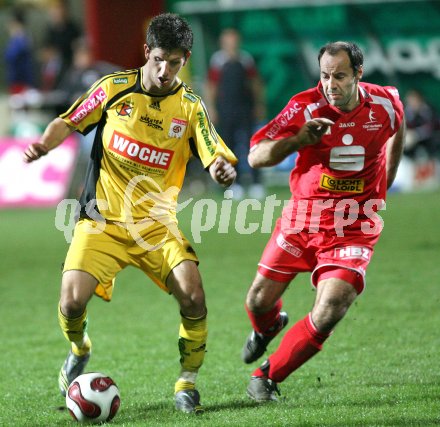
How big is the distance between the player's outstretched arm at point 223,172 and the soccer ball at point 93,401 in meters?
1.26

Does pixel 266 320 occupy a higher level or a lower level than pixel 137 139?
lower

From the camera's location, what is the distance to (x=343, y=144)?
18.4 ft

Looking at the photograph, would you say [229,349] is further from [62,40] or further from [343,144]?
[62,40]

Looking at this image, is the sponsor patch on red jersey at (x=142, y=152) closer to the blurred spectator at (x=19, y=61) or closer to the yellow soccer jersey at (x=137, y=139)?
the yellow soccer jersey at (x=137, y=139)

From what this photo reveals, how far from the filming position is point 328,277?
534 centimetres

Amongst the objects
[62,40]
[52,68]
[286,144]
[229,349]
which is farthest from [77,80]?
[286,144]

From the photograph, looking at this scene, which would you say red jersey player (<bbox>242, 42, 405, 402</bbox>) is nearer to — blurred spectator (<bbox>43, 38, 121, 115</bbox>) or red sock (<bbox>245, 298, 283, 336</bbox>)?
red sock (<bbox>245, 298, 283, 336</bbox>)

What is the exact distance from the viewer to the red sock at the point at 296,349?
5.25 meters

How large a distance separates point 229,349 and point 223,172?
6.38ft

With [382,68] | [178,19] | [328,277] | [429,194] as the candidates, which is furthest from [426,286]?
[382,68]

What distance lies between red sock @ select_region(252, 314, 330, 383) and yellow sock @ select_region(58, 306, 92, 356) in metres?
1.11

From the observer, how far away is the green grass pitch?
5066mm

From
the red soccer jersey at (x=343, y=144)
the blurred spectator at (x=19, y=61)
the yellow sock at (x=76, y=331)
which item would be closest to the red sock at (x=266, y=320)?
the red soccer jersey at (x=343, y=144)

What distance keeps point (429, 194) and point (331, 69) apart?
12.1 metres
